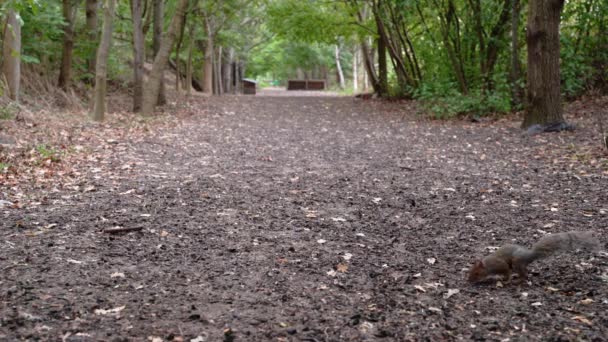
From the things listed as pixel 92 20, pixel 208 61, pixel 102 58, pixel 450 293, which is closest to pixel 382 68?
pixel 208 61

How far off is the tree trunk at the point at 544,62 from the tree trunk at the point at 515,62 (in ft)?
7.08

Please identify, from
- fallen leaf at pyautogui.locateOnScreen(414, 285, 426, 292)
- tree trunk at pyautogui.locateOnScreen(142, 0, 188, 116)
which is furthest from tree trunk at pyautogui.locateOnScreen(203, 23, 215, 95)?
fallen leaf at pyautogui.locateOnScreen(414, 285, 426, 292)

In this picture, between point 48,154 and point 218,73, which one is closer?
point 48,154

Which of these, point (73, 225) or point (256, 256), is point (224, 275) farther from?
point (73, 225)

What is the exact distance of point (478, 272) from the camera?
11.3ft

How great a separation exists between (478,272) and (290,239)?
4.93ft

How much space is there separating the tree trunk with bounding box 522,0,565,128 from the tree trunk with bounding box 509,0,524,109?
7.08 ft

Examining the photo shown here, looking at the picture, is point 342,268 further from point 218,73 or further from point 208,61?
point 218,73

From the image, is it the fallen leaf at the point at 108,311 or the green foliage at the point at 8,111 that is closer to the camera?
the fallen leaf at the point at 108,311

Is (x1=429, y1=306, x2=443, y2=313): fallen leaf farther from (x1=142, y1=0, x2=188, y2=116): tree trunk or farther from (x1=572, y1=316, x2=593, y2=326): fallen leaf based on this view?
(x1=142, y1=0, x2=188, y2=116): tree trunk

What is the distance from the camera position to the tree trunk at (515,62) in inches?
→ 480

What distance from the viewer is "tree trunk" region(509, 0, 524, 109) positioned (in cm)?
1220

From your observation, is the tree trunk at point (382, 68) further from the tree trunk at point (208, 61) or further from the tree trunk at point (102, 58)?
the tree trunk at point (102, 58)

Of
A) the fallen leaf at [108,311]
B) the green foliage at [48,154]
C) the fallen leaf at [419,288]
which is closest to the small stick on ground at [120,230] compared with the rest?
the fallen leaf at [108,311]
